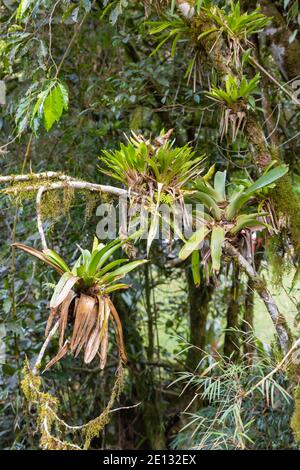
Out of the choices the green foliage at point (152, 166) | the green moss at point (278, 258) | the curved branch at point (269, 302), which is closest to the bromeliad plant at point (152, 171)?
the green foliage at point (152, 166)

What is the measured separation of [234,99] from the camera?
188cm

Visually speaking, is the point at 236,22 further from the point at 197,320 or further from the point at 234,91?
the point at 197,320

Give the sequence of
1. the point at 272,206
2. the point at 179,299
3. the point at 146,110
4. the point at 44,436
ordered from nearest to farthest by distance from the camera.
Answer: the point at 44,436 < the point at 272,206 < the point at 146,110 < the point at 179,299

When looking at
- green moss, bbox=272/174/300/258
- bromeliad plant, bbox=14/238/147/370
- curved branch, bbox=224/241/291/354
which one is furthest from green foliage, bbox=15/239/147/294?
green moss, bbox=272/174/300/258

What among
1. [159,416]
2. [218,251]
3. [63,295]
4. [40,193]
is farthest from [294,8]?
[159,416]

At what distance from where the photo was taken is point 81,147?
2.76 metres

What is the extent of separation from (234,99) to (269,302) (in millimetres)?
636

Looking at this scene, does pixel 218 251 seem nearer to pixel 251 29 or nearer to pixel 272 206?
pixel 272 206

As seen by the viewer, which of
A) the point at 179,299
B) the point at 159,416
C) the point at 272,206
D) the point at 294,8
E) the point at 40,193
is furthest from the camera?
the point at 179,299

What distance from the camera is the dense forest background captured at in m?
2.03

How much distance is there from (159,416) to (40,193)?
2137 mm

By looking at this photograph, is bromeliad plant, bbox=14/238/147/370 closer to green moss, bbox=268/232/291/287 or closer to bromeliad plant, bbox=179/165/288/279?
bromeliad plant, bbox=179/165/288/279

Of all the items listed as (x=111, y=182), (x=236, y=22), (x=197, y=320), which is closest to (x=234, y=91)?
(x=236, y=22)

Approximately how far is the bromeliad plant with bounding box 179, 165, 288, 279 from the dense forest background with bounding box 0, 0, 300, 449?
137 millimetres
